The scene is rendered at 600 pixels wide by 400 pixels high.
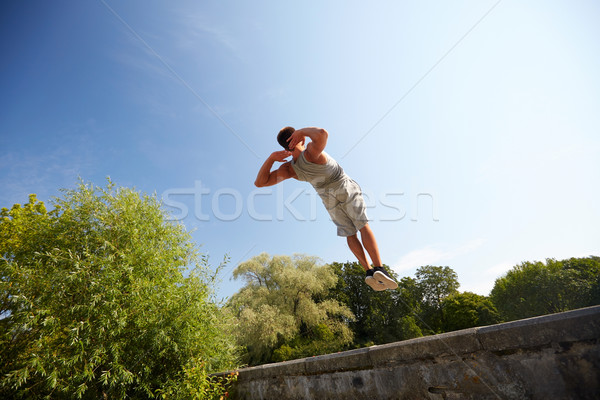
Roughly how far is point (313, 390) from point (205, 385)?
2647 mm

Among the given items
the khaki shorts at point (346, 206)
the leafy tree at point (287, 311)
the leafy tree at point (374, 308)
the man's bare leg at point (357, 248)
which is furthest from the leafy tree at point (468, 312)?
the khaki shorts at point (346, 206)

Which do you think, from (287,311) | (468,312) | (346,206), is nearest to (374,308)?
(468,312)

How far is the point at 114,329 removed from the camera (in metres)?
6.21

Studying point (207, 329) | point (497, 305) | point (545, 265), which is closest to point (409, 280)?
point (497, 305)

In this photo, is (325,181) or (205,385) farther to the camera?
Result: (205,385)

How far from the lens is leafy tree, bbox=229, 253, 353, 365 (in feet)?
68.3

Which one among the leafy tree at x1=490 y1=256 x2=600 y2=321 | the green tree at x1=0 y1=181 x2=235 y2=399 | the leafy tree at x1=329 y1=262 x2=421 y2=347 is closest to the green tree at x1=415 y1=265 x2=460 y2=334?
the leafy tree at x1=329 y1=262 x2=421 y2=347

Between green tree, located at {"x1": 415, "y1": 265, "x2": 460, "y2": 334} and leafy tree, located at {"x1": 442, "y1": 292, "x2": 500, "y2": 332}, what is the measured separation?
2.42 m

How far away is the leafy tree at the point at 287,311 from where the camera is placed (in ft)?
68.3

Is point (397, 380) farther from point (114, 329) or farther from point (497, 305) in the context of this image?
point (497, 305)

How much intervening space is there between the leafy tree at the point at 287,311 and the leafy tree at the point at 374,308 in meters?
3.27

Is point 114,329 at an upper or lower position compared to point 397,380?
upper

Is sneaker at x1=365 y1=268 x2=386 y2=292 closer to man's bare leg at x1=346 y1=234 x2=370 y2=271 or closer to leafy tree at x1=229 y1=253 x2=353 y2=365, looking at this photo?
man's bare leg at x1=346 y1=234 x2=370 y2=271

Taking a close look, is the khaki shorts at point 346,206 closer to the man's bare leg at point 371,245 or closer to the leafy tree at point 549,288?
the man's bare leg at point 371,245
